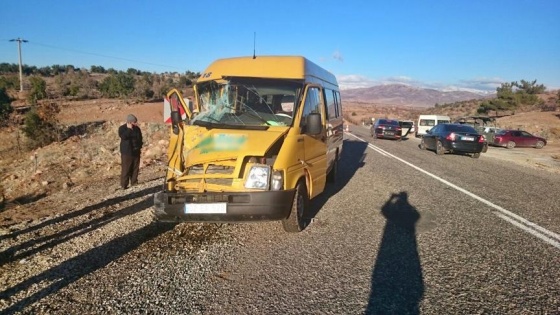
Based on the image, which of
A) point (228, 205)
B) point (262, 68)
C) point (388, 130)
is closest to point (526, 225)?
point (228, 205)

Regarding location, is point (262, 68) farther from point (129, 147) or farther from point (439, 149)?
point (439, 149)

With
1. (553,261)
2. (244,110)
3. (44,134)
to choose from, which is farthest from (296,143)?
(44,134)

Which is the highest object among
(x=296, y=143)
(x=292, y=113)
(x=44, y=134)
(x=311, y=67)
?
(x=311, y=67)

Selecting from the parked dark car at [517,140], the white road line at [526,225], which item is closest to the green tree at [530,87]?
the parked dark car at [517,140]

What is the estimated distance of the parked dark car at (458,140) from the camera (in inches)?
670

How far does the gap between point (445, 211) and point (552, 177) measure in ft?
25.9

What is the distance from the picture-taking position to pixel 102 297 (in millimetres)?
3625

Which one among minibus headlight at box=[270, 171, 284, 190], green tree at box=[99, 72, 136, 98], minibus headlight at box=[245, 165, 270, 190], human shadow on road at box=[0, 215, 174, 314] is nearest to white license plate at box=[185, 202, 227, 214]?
minibus headlight at box=[245, 165, 270, 190]

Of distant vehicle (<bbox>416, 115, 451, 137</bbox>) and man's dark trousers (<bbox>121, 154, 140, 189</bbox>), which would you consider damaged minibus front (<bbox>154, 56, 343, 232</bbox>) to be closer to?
man's dark trousers (<bbox>121, 154, 140, 189</bbox>)

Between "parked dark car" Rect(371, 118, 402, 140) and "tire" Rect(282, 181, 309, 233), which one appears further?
"parked dark car" Rect(371, 118, 402, 140)

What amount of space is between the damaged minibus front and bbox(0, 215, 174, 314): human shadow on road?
1.89 ft

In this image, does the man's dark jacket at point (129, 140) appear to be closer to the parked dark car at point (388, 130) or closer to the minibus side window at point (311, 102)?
the minibus side window at point (311, 102)

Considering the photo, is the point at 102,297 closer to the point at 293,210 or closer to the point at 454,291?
the point at 293,210

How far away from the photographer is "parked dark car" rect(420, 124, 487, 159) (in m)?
17.0
